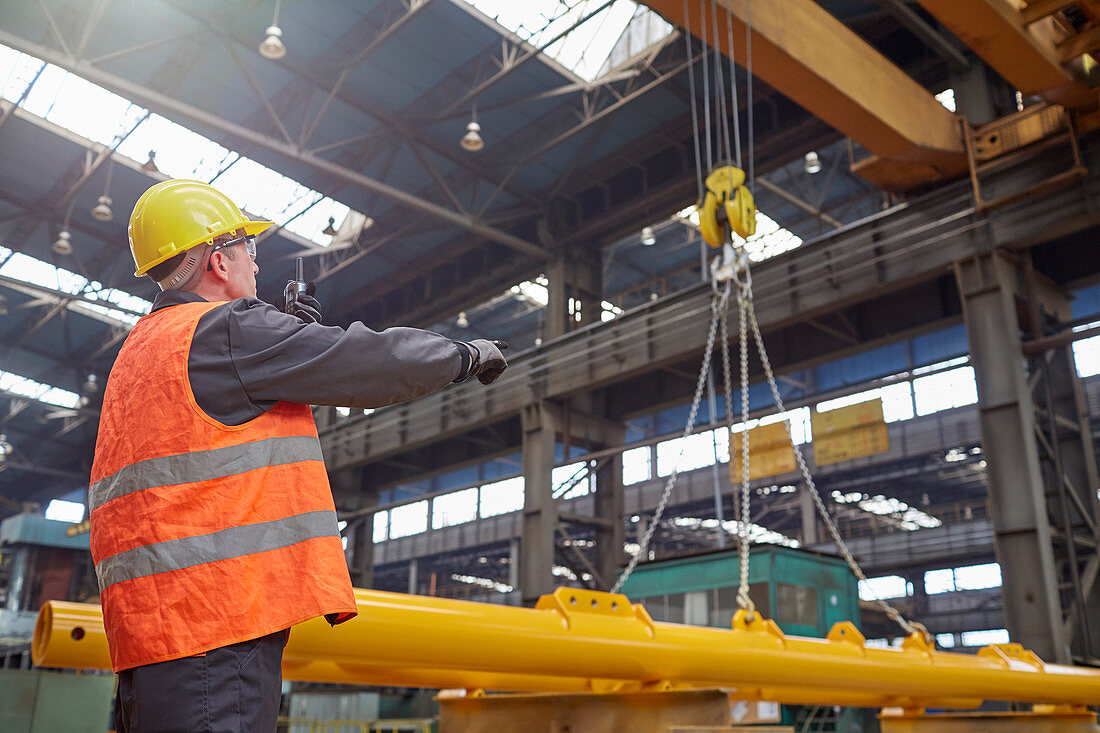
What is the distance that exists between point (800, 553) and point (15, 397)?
83.2 ft

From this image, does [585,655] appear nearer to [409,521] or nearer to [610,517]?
[610,517]

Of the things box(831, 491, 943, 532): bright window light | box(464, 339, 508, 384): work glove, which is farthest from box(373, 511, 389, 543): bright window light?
box(464, 339, 508, 384): work glove

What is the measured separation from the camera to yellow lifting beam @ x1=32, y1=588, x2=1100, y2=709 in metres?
2.88

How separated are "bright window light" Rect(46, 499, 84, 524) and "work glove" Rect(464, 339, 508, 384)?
132 ft

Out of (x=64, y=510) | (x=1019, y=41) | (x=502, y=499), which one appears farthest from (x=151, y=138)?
(x=64, y=510)

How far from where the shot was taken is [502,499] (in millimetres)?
35094

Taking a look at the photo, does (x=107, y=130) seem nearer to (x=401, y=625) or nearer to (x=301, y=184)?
(x=301, y=184)

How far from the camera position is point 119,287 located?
851 inches

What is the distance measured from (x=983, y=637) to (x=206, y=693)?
108 ft

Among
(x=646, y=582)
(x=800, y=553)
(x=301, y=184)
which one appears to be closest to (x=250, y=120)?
(x=301, y=184)

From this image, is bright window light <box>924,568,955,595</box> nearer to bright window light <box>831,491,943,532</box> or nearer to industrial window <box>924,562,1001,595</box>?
industrial window <box>924,562,1001,595</box>

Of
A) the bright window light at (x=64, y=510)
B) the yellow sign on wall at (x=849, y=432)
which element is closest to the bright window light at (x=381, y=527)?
the bright window light at (x=64, y=510)

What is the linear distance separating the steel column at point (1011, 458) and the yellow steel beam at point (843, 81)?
157 centimetres

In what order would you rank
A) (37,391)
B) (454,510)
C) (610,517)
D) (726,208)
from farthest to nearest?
(454,510) < (37,391) < (610,517) < (726,208)
